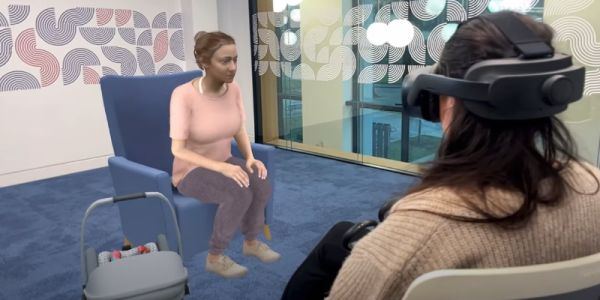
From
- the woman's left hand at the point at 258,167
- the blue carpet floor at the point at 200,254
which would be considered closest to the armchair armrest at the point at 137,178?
the woman's left hand at the point at 258,167

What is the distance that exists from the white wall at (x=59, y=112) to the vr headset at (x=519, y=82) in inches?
163

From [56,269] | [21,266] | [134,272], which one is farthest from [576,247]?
[21,266]

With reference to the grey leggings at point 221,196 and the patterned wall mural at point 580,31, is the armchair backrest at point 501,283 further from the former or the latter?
the patterned wall mural at point 580,31

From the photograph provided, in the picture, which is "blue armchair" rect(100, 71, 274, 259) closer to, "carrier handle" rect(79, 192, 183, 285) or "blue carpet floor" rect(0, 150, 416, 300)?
"carrier handle" rect(79, 192, 183, 285)

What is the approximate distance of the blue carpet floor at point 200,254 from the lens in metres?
2.35

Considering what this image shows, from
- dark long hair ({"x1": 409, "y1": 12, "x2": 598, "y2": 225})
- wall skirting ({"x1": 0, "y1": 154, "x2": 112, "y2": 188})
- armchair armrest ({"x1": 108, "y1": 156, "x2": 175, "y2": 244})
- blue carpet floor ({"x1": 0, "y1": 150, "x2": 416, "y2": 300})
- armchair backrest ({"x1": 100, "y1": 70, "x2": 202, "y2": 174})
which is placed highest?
dark long hair ({"x1": 409, "y1": 12, "x2": 598, "y2": 225})

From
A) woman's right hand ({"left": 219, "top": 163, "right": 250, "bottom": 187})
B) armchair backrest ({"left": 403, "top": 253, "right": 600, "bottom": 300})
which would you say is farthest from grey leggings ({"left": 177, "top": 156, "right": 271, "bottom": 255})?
armchair backrest ({"left": 403, "top": 253, "right": 600, "bottom": 300})

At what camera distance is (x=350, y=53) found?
4.31 metres

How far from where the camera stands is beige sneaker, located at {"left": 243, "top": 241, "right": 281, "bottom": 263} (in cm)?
255

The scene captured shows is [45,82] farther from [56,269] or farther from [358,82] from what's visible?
[358,82]

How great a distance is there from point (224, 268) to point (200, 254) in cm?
34

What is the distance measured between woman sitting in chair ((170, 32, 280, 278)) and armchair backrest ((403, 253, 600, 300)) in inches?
64.5

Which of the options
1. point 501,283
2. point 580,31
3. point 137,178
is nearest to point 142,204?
point 137,178

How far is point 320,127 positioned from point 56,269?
285 cm
